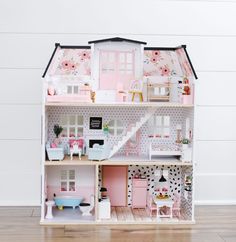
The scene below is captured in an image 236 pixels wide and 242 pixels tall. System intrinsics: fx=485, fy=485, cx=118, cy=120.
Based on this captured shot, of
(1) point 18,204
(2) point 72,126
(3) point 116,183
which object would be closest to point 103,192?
(3) point 116,183

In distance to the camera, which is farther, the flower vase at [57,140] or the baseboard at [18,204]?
the baseboard at [18,204]

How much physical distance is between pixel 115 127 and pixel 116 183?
37cm

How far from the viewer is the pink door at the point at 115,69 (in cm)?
311

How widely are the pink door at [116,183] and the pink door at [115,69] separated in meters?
0.54

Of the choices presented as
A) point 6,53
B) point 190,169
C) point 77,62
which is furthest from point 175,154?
point 6,53

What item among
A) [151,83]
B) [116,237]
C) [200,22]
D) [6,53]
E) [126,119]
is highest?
[200,22]

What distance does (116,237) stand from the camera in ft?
8.55

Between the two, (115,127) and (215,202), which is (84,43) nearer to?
(115,127)

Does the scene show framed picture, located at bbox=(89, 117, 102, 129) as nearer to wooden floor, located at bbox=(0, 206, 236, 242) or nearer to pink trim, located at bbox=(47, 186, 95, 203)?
pink trim, located at bbox=(47, 186, 95, 203)

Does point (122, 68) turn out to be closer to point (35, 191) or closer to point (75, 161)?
point (75, 161)

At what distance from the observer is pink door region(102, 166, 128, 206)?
3.18m

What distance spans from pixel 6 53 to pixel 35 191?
0.96 meters

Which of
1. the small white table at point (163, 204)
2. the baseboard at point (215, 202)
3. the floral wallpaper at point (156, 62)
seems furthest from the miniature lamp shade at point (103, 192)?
the floral wallpaper at point (156, 62)

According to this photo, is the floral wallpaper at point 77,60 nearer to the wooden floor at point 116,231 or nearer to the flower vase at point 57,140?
the flower vase at point 57,140
